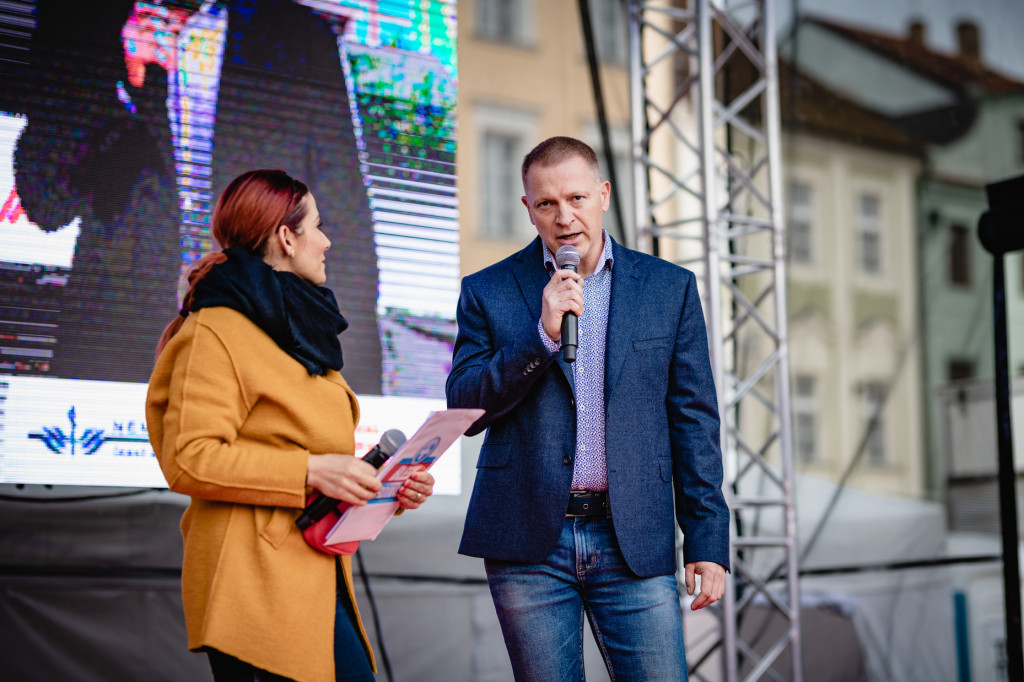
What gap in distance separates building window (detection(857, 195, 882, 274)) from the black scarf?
7612mm

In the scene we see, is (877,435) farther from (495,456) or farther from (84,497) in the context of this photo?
(495,456)

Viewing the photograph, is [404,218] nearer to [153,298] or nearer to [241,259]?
[153,298]

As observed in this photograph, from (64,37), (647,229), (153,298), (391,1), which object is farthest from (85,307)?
(647,229)

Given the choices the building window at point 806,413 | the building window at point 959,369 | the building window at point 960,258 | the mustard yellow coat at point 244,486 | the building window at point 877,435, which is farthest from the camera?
the building window at point 806,413

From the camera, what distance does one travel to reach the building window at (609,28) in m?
10.1

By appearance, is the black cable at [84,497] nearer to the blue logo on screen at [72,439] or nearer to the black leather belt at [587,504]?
the blue logo on screen at [72,439]

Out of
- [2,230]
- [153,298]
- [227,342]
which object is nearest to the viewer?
[227,342]

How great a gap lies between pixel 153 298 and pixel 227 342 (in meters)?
1.91

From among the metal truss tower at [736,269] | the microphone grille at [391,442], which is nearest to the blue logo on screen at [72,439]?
the microphone grille at [391,442]

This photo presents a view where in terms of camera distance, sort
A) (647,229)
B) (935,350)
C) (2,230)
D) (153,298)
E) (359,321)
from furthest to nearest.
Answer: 1. (935,350)
2. (647,229)
3. (359,321)
4. (153,298)
5. (2,230)

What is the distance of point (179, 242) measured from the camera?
129 inches

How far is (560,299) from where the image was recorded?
164cm

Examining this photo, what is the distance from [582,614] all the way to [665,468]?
0.99ft

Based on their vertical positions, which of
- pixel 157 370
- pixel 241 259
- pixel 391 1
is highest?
pixel 391 1
